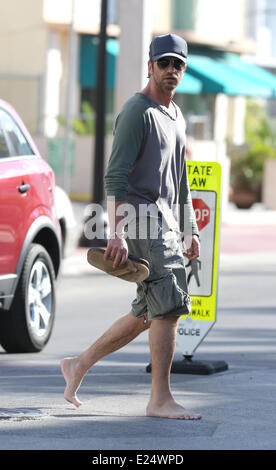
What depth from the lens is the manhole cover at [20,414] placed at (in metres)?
6.54

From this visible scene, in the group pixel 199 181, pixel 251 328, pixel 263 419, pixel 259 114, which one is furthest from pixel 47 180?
pixel 259 114

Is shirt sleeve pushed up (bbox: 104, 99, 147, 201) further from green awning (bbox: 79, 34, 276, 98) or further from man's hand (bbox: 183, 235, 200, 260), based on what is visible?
green awning (bbox: 79, 34, 276, 98)

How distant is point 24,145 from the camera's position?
9539 millimetres

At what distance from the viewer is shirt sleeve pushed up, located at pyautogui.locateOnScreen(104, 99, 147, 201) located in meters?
6.42

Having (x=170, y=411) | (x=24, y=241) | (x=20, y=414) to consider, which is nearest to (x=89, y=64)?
(x=24, y=241)

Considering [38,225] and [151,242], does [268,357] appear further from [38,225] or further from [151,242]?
[151,242]

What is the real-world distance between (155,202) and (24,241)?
101 inches

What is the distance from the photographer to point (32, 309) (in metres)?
9.27

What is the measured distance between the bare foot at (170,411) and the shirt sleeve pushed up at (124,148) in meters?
1.07

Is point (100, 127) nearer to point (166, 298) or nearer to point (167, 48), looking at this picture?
point (167, 48)

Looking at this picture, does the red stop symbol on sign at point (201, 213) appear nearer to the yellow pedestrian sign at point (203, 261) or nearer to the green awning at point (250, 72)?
the yellow pedestrian sign at point (203, 261)

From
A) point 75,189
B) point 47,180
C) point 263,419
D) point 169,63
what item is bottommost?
point 75,189
